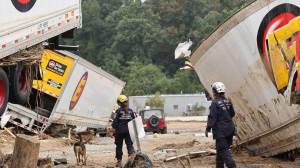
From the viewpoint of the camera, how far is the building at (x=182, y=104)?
2822 inches

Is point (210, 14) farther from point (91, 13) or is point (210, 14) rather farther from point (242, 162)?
point (242, 162)

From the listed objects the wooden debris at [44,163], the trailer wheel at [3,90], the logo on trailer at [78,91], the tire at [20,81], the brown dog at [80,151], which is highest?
the logo on trailer at [78,91]

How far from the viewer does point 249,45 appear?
1081 centimetres

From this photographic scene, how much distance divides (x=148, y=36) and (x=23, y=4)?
85.4 meters

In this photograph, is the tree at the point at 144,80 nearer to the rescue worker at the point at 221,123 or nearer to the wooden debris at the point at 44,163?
the wooden debris at the point at 44,163

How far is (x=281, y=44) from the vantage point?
1016 cm

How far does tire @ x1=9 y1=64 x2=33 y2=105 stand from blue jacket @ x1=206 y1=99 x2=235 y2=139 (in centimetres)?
487

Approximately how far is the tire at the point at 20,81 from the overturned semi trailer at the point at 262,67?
3.82m

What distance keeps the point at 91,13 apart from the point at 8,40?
96844 millimetres

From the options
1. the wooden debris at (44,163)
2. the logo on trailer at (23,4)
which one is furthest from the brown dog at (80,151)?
the logo on trailer at (23,4)

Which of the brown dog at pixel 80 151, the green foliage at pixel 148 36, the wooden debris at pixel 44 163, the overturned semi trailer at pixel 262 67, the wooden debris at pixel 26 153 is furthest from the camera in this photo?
the green foliage at pixel 148 36

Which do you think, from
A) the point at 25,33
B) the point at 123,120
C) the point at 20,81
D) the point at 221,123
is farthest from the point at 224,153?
the point at 20,81

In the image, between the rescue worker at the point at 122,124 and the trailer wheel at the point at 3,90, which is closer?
the rescue worker at the point at 122,124

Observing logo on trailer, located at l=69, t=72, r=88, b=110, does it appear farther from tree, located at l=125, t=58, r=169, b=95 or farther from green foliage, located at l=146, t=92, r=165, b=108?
tree, located at l=125, t=58, r=169, b=95
